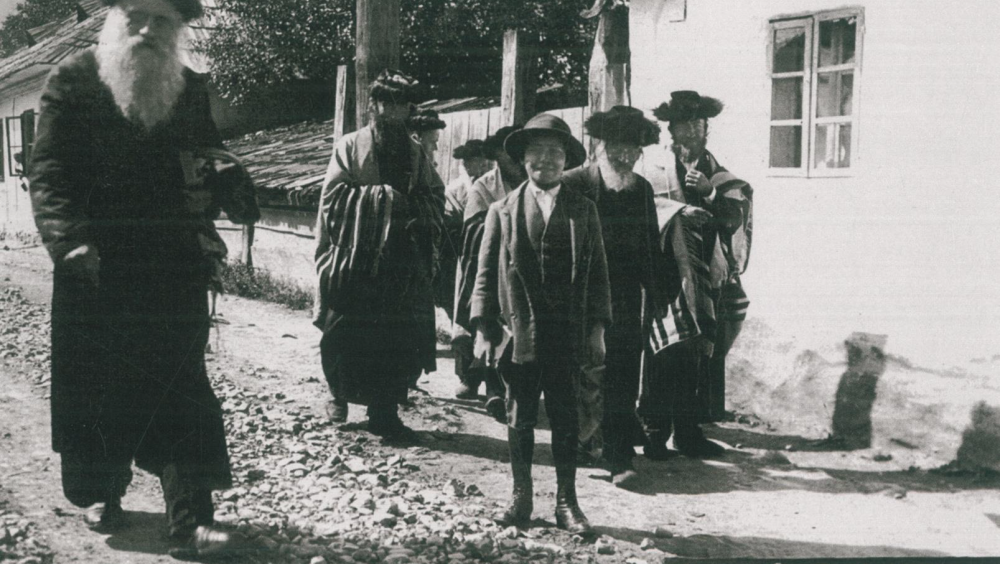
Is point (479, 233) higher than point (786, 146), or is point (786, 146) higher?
point (786, 146)

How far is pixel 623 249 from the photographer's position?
544 cm

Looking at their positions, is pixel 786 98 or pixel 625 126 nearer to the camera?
pixel 625 126

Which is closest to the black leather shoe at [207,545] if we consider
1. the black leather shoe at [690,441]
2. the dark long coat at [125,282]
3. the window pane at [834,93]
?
the dark long coat at [125,282]

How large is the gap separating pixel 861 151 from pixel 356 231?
3127mm

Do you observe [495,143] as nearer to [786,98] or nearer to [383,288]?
[383,288]

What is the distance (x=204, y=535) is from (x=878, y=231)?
4.42 metres

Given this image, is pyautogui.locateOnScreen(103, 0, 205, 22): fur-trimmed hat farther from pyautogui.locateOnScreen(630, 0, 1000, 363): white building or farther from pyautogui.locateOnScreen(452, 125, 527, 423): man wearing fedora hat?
pyautogui.locateOnScreen(630, 0, 1000, 363): white building

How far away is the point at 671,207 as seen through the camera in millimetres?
5969

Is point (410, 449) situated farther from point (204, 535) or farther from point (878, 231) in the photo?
point (878, 231)

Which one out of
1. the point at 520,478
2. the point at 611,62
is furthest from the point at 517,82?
the point at 520,478

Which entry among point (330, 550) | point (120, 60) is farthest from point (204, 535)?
point (120, 60)

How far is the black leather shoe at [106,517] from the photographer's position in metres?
4.25

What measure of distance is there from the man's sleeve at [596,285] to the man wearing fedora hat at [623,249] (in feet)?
2.13

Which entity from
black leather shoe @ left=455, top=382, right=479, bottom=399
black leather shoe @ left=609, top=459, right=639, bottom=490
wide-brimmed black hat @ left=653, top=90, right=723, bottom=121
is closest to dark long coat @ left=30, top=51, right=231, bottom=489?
black leather shoe @ left=609, top=459, right=639, bottom=490
